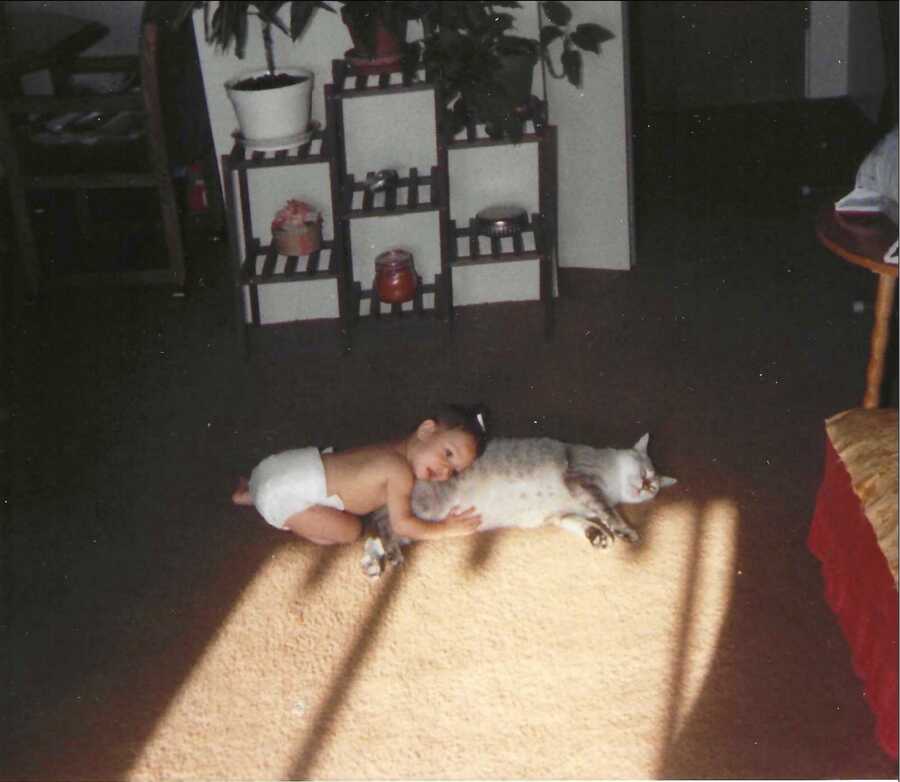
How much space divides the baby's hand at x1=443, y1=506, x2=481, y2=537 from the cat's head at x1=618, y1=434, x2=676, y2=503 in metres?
0.34

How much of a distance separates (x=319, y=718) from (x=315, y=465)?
59 cm

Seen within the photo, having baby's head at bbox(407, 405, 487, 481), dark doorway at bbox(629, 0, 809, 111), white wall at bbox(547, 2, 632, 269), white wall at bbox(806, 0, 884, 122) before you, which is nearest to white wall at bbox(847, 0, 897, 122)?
white wall at bbox(806, 0, 884, 122)

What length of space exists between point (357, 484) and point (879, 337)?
4.04 feet

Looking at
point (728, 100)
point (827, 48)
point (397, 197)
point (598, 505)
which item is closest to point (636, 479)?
point (598, 505)

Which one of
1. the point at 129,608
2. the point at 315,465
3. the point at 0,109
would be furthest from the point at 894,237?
the point at 0,109

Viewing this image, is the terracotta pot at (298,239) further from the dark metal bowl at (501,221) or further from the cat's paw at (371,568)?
the cat's paw at (371,568)

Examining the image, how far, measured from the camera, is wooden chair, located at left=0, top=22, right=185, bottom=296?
363 centimetres

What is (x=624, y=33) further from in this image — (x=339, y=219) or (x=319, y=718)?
(x=319, y=718)

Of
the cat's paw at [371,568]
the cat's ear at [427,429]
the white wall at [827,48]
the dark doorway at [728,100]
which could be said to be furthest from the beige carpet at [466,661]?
the white wall at [827,48]

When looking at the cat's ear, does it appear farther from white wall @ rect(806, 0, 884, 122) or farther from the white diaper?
white wall @ rect(806, 0, 884, 122)

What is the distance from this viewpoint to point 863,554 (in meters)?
1.96

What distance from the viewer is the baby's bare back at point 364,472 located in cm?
243

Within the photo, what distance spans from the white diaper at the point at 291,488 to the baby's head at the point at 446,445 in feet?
0.67

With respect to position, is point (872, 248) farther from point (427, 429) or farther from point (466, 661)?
point (466, 661)
